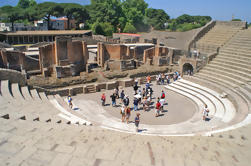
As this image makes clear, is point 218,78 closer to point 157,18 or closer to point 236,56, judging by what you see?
point 236,56

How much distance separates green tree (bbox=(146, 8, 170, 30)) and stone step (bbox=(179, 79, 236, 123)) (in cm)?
5755

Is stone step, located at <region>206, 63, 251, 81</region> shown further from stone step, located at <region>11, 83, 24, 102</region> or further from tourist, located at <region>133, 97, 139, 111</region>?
stone step, located at <region>11, 83, 24, 102</region>

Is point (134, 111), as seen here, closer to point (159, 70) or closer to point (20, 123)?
point (20, 123)

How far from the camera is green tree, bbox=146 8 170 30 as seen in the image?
2797 inches

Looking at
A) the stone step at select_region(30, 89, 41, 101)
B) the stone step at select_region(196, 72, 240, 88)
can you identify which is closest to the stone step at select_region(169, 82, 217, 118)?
the stone step at select_region(196, 72, 240, 88)

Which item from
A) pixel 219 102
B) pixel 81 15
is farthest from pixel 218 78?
pixel 81 15

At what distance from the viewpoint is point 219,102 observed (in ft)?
45.4

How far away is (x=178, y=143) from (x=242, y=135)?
116 inches

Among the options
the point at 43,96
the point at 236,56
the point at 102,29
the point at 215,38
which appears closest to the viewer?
the point at 43,96

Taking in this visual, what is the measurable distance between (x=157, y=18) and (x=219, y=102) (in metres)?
67.1

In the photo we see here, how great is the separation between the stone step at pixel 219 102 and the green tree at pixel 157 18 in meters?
57.6

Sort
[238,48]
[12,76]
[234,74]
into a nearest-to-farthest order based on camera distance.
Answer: [12,76] → [234,74] → [238,48]

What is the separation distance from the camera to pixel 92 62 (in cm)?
2361

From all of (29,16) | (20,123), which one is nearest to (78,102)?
(20,123)
